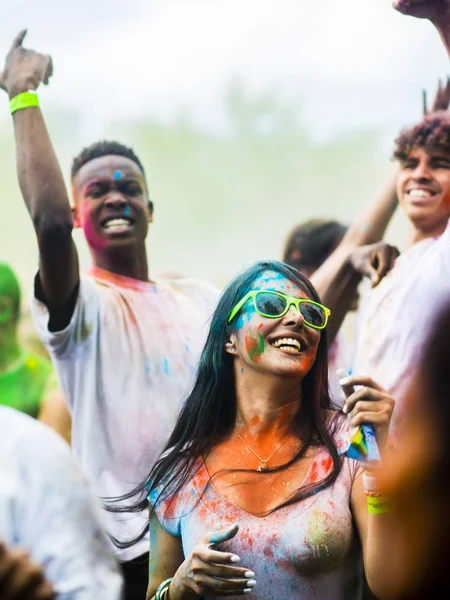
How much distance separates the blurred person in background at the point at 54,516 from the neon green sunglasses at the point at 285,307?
3.89 ft

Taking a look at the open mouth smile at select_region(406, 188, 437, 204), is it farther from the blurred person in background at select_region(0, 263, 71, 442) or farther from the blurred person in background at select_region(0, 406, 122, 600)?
the blurred person in background at select_region(0, 406, 122, 600)

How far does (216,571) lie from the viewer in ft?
7.29

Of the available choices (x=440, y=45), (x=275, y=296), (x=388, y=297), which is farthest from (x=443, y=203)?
(x=275, y=296)

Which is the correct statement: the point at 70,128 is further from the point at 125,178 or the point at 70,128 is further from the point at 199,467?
the point at 199,467

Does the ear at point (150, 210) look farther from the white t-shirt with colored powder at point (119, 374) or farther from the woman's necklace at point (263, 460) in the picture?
the woman's necklace at point (263, 460)

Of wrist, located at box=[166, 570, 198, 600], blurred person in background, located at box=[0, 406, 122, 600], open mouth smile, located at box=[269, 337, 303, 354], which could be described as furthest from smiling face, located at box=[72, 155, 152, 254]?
blurred person in background, located at box=[0, 406, 122, 600]

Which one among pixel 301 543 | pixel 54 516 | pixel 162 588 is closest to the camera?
pixel 54 516

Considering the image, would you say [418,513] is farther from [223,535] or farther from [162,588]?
[162,588]

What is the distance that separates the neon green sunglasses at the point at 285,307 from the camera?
8.57 ft

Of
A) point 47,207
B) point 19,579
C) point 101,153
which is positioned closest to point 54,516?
point 19,579

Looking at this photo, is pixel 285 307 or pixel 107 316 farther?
pixel 107 316

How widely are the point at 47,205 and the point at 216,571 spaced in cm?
158

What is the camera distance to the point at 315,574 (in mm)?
2305

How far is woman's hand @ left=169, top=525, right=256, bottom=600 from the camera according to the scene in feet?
7.23
